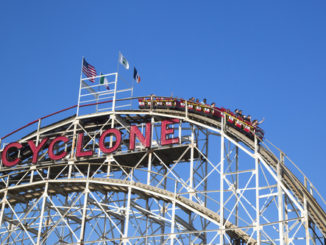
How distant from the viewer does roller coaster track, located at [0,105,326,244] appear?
133ft

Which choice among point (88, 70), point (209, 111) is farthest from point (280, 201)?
point (88, 70)

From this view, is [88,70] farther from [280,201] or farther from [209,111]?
[280,201]

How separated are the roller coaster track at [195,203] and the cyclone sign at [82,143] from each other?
4.01 ft

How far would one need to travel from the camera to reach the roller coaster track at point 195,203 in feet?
133

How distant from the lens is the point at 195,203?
42031 mm

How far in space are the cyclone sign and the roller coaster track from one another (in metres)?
1.22

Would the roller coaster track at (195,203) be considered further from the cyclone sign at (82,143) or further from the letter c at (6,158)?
the letter c at (6,158)

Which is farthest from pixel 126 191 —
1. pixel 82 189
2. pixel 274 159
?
pixel 274 159

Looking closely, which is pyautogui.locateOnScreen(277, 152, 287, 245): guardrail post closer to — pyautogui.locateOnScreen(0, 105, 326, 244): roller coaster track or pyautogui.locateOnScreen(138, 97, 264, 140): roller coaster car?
pyautogui.locateOnScreen(0, 105, 326, 244): roller coaster track

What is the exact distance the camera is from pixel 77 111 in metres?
53.1

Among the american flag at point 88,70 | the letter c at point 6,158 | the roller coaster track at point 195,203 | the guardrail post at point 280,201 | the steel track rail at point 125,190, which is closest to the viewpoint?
the guardrail post at point 280,201

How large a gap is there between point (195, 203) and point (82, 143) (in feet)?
42.9

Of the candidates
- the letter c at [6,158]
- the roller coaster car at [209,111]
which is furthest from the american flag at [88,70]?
the letter c at [6,158]

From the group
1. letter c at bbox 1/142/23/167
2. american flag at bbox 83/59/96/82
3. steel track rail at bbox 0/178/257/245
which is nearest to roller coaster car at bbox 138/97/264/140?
steel track rail at bbox 0/178/257/245
